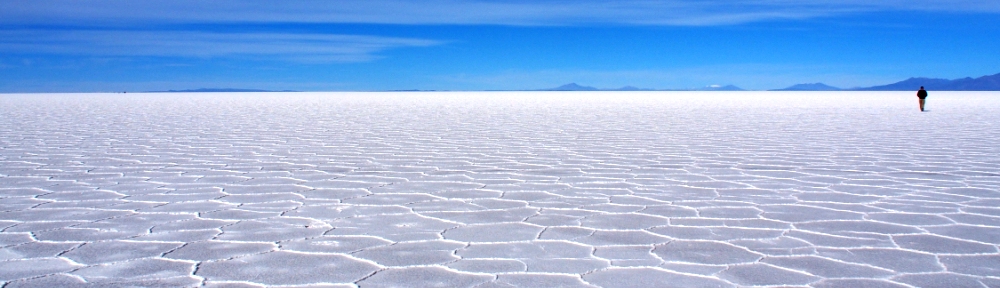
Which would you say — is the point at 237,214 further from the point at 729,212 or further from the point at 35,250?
the point at 729,212

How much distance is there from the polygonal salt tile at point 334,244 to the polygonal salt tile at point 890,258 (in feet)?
5.56

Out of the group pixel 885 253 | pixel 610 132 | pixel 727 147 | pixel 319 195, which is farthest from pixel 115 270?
pixel 610 132

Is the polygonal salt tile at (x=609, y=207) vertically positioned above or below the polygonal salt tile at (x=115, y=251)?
below

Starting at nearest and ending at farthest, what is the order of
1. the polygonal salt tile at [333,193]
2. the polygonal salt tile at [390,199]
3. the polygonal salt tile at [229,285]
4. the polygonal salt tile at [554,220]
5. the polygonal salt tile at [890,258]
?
the polygonal salt tile at [229,285] → the polygonal salt tile at [890,258] → the polygonal salt tile at [554,220] → the polygonal salt tile at [390,199] → the polygonal salt tile at [333,193]

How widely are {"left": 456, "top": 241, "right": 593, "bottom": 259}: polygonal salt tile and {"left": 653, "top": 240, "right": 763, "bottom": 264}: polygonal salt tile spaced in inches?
11.5

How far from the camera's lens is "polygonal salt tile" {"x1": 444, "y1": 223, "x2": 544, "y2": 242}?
325 centimetres

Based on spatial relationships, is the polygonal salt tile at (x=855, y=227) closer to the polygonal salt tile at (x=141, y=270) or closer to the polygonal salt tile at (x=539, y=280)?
the polygonal salt tile at (x=539, y=280)

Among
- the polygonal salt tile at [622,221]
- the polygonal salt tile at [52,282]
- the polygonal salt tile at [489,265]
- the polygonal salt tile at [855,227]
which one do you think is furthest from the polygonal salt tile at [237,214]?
the polygonal salt tile at [855,227]

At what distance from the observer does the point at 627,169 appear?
5715 mm

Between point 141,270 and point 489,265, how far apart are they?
3.82 feet

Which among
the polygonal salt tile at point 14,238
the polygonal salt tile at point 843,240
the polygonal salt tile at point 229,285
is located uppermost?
the polygonal salt tile at point 14,238

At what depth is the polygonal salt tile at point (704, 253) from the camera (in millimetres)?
2891

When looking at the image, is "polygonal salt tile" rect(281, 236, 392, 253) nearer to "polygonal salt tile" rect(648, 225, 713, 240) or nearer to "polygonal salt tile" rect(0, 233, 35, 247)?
"polygonal salt tile" rect(0, 233, 35, 247)

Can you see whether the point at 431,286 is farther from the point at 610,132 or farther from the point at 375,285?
the point at 610,132
